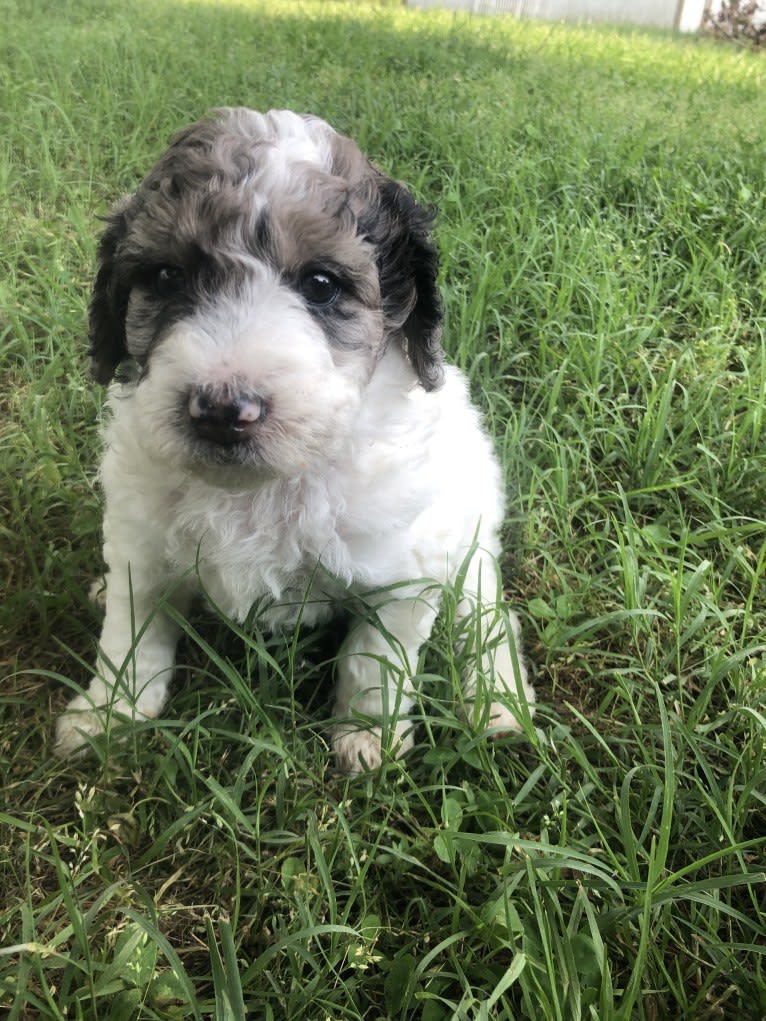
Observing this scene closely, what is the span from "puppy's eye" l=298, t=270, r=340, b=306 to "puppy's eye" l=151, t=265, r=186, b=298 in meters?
0.33

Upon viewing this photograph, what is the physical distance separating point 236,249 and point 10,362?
7.26ft

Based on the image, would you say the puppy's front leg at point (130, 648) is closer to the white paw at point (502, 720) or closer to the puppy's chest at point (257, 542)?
the puppy's chest at point (257, 542)

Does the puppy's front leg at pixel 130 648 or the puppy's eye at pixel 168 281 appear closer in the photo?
the puppy's eye at pixel 168 281

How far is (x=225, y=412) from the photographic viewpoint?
187cm

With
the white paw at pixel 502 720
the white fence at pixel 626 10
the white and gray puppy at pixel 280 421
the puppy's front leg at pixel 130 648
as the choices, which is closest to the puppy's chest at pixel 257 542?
the white and gray puppy at pixel 280 421

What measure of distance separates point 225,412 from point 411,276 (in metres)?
0.91

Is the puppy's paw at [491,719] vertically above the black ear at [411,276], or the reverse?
the black ear at [411,276]

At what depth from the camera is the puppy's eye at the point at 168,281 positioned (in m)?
2.16

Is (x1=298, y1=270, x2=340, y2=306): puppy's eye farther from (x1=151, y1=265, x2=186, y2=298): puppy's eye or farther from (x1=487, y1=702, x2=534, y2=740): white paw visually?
(x1=487, y1=702, x2=534, y2=740): white paw

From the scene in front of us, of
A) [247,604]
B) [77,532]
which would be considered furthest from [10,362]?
[247,604]

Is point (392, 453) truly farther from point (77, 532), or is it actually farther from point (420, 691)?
point (77, 532)

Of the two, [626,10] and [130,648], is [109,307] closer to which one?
[130,648]

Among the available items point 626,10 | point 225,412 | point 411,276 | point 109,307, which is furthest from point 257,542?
point 626,10

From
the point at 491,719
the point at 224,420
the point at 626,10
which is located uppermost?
the point at 626,10
